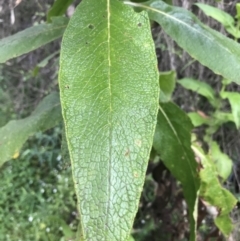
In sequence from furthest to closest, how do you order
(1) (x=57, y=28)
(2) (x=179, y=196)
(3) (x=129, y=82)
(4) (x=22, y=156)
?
(4) (x=22, y=156)
(2) (x=179, y=196)
(1) (x=57, y=28)
(3) (x=129, y=82)

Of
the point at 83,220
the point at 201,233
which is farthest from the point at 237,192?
the point at 83,220

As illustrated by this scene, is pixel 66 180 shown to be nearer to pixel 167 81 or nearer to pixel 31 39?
pixel 167 81

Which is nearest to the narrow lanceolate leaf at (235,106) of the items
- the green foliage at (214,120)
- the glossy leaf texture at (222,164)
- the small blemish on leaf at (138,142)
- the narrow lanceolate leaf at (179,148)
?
the green foliage at (214,120)

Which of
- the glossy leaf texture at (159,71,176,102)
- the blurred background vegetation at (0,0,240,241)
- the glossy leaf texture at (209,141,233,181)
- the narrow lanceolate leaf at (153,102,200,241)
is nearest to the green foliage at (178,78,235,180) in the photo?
the glossy leaf texture at (209,141,233,181)

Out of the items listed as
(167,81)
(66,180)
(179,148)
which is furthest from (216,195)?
(66,180)

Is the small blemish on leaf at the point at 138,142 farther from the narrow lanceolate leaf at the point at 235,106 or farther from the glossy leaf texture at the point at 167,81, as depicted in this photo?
the narrow lanceolate leaf at the point at 235,106

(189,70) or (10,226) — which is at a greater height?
(189,70)

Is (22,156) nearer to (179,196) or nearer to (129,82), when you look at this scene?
(179,196)
